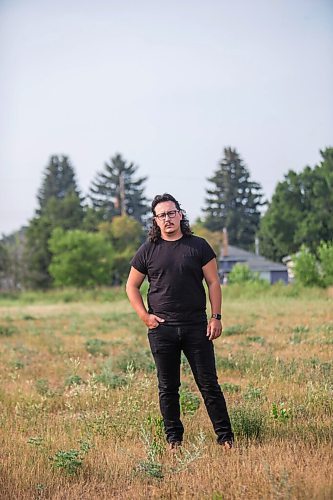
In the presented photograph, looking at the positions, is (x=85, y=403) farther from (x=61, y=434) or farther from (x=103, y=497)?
(x=103, y=497)

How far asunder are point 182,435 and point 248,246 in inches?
2672

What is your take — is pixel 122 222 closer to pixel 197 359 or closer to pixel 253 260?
pixel 253 260

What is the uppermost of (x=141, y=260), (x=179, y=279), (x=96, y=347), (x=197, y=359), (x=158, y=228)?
(x=158, y=228)

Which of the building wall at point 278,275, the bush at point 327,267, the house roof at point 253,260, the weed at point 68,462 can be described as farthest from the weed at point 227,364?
the building wall at point 278,275

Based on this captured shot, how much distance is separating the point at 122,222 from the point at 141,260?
5634 cm

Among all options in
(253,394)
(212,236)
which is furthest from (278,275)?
(253,394)

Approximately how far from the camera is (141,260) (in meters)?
5.22

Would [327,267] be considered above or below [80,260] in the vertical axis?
below

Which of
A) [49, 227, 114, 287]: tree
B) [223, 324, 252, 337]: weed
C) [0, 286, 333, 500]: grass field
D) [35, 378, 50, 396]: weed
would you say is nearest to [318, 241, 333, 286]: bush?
[49, 227, 114, 287]: tree

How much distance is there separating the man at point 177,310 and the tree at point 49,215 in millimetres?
A: 53772

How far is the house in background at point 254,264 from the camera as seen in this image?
62875 millimetres

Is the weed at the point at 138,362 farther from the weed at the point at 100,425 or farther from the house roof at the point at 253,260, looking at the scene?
the house roof at the point at 253,260

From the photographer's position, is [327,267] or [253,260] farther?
[253,260]

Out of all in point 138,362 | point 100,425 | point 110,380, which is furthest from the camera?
point 138,362
